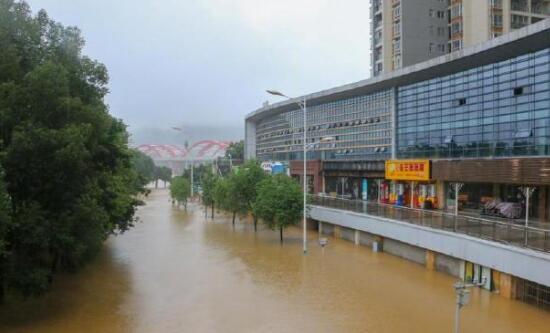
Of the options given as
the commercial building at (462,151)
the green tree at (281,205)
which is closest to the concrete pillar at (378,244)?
the commercial building at (462,151)

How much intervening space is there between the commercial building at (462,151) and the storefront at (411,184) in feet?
0.24

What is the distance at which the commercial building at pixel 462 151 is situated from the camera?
18.0 metres

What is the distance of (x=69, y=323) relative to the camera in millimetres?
14641

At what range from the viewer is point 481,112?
2681 cm

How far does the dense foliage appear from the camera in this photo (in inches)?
519

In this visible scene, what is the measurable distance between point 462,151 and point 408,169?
4.56 meters

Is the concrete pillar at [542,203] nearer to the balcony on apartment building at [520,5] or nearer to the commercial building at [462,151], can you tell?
the commercial building at [462,151]

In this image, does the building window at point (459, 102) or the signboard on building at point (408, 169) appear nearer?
the building window at point (459, 102)

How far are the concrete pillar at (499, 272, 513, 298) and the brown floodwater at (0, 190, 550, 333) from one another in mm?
357

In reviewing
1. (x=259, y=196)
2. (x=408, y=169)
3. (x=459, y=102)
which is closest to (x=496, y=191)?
(x=459, y=102)

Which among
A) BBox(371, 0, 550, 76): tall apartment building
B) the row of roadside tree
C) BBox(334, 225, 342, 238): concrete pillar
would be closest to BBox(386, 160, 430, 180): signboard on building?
BBox(334, 225, 342, 238): concrete pillar

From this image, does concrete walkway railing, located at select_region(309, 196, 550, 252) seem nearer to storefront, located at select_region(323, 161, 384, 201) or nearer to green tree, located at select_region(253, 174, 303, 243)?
green tree, located at select_region(253, 174, 303, 243)

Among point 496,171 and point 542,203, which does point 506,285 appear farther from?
point 496,171

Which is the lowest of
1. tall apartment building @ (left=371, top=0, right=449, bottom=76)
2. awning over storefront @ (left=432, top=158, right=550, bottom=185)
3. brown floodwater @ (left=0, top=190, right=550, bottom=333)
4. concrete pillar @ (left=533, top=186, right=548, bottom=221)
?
brown floodwater @ (left=0, top=190, right=550, bottom=333)
